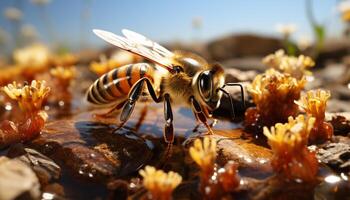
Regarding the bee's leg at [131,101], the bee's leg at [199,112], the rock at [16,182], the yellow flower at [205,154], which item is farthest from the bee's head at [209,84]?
the rock at [16,182]

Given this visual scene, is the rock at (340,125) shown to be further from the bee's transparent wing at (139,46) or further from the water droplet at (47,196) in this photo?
the water droplet at (47,196)

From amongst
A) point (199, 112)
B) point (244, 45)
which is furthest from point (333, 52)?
point (199, 112)

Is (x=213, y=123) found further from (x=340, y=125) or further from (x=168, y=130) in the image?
(x=340, y=125)

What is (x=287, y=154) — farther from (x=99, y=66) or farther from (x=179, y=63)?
(x=99, y=66)

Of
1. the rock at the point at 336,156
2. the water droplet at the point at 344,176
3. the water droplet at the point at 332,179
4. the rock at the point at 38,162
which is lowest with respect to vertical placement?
the rock at the point at 38,162

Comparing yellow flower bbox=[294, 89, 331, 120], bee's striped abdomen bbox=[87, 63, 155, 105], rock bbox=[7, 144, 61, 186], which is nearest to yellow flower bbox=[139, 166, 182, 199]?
rock bbox=[7, 144, 61, 186]

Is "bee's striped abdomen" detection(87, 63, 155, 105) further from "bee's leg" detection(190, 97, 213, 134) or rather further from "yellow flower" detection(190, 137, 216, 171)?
"yellow flower" detection(190, 137, 216, 171)

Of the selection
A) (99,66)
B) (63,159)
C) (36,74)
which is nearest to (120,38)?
(63,159)
